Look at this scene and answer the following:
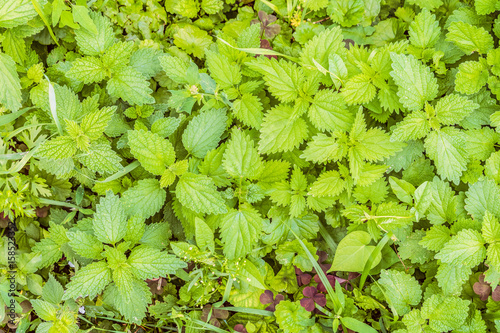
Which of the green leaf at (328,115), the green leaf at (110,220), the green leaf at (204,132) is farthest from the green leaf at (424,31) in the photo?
the green leaf at (110,220)

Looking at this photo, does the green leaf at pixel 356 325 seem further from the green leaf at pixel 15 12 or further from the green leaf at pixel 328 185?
the green leaf at pixel 15 12

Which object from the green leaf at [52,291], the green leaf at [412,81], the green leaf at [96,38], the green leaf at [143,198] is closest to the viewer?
the green leaf at [412,81]

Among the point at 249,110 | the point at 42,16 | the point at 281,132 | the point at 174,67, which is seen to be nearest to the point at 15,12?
the point at 42,16

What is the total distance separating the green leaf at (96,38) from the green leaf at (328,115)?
1.40 m

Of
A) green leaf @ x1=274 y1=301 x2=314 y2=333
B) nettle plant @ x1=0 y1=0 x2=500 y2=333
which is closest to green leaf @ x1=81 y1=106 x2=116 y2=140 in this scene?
nettle plant @ x1=0 y1=0 x2=500 y2=333

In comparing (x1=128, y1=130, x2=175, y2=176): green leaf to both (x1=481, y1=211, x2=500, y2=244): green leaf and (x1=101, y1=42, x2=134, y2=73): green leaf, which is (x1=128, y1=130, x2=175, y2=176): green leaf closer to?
(x1=101, y1=42, x2=134, y2=73): green leaf

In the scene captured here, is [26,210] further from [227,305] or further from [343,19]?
[343,19]

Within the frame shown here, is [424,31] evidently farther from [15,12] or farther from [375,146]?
[15,12]

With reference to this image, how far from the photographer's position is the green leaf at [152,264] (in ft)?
6.91

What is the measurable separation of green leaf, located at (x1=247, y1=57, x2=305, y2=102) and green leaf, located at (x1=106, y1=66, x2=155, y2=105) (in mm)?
696

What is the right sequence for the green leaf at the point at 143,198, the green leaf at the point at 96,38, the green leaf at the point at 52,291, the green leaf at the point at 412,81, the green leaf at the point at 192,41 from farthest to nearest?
1. the green leaf at the point at 192,41
2. the green leaf at the point at 52,291
3. the green leaf at the point at 96,38
4. the green leaf at the point at 143,198
5. the green leaf at the point at 412,81

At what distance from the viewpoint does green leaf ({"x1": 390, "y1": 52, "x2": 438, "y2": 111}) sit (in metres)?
2.03

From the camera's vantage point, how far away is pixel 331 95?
2090mm

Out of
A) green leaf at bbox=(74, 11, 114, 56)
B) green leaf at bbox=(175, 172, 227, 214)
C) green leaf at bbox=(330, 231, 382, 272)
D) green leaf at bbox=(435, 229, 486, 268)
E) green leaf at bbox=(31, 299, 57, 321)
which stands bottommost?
green leaf at bbox=(31, 299, 57, 321)
